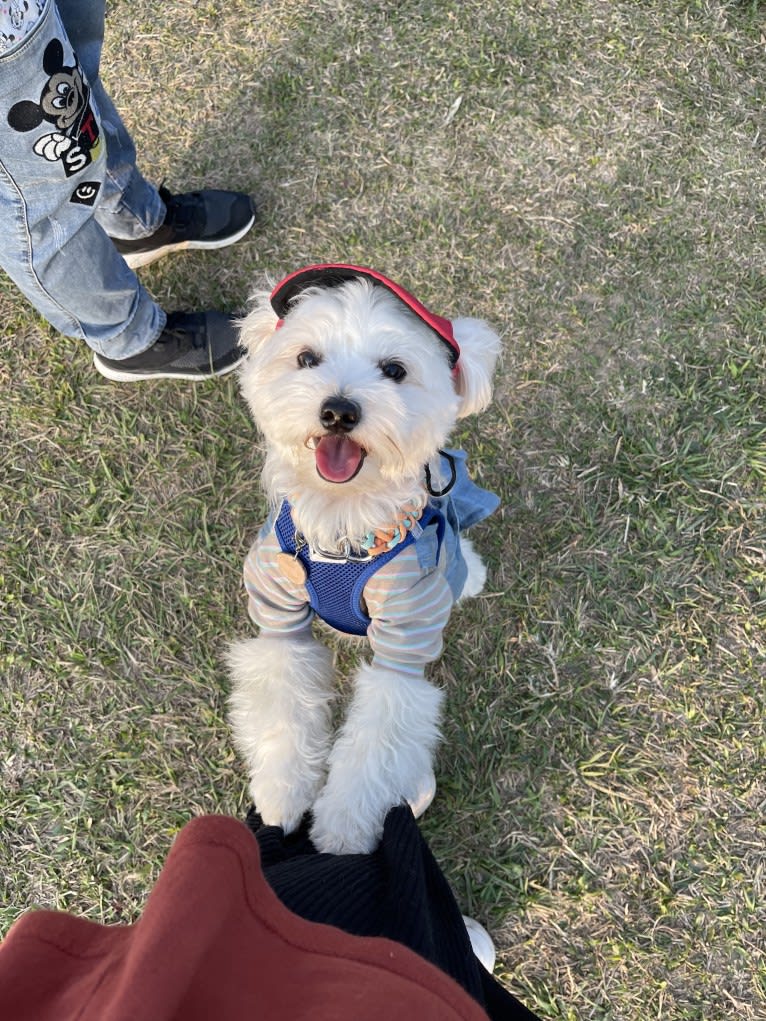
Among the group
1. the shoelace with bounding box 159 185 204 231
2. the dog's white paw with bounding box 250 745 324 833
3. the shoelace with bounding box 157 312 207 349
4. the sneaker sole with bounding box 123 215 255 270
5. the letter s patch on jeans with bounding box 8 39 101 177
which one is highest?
the letter s patch on jeans with bounding box 8 39 101 177

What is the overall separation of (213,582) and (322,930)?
75.9 inches

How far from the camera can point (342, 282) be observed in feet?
6.40

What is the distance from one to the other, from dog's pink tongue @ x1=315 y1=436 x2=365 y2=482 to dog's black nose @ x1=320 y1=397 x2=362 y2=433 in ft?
0.28

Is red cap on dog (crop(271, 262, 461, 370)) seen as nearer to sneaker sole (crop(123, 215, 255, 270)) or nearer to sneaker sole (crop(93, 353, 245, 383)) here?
sneaker sole (crop(93, 353, 245, 383))

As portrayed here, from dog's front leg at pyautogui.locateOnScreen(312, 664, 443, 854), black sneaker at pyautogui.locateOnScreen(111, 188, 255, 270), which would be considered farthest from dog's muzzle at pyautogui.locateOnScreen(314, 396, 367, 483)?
black sneaker at pyautogui.locateOnScreen(111, 188, 255, 270)

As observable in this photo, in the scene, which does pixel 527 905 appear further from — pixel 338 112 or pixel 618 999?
pixel 338 112

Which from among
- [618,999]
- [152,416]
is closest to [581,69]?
[152,416]

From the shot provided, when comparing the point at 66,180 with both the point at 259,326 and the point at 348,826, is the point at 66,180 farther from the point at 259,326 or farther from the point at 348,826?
the point at 348,826

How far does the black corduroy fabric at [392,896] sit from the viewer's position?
1.42m

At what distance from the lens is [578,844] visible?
2.52 meters

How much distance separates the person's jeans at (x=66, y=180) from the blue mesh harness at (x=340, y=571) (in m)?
1.01

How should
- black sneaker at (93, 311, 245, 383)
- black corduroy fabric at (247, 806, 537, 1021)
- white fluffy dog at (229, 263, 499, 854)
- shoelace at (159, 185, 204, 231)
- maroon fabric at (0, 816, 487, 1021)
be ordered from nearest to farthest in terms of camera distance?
maroon fabric at (0, 816, 487, 1021) < black corduroy fabric at (247, 806, 537, 1021) < white fluffy dog at (229, 263, 499, 854) < black sneaker at (93, 311, 245, 383) < shoelace at (159, 185, 204, 231)

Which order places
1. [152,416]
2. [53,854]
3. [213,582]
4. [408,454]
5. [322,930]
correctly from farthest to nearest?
[152,416], [213,582], [53,854], [408,454], [322,930]

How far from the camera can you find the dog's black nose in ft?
5.62
